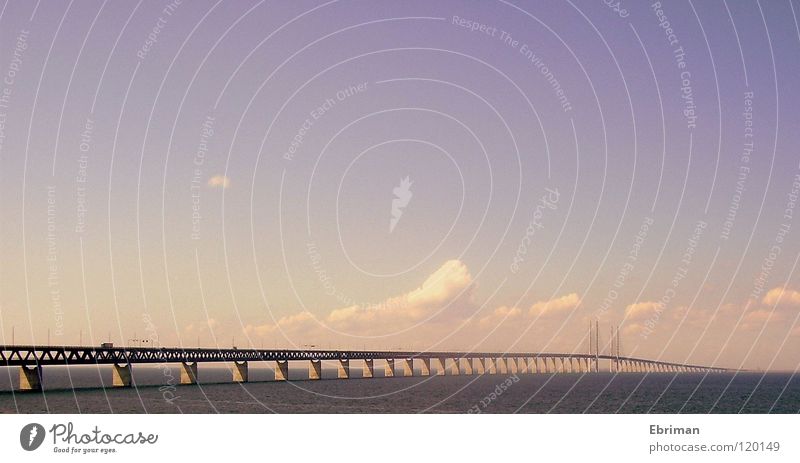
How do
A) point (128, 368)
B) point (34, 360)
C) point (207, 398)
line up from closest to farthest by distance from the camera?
point (207, 398) → point (34, 360) → point (128, 368)

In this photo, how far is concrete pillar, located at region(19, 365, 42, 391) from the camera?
168 m

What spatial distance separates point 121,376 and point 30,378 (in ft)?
91.1

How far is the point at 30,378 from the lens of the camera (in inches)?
6678

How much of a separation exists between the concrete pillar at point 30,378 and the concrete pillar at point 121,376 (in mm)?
25149

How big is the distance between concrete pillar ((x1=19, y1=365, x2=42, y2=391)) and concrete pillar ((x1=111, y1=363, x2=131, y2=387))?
25.1m
